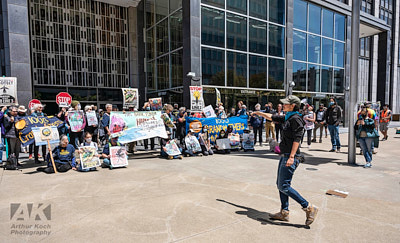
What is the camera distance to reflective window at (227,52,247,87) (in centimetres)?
1655

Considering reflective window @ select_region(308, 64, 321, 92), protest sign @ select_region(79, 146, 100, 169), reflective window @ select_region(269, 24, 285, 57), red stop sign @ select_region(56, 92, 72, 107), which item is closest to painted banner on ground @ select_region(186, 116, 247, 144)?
protest sign @ select_region(79, 146, 100, 169)

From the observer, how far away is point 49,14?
2353 cm

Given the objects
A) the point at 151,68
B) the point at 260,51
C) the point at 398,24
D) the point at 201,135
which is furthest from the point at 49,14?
the point at 398,24

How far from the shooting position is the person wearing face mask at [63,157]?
6.98m

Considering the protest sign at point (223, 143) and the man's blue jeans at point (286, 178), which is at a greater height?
the man's blue jeans at point (286, 178)

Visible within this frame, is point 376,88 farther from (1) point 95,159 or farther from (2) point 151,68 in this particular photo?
(1) point 95,159

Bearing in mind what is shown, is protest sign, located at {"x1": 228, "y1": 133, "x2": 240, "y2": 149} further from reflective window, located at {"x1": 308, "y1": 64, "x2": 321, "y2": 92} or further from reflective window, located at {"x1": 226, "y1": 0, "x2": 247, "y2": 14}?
reflective window, located at {"x1": 308, "y1": 64, "x2": 321, "y2": 92}

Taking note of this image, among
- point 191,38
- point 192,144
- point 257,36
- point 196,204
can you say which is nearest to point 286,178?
point 196,204

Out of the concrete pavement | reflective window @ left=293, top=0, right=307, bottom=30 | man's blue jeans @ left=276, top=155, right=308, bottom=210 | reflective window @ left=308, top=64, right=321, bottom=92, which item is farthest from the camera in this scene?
reflective window @ left=308, top=64, right=321, bottom=92

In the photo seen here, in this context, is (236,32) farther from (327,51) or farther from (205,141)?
(327,51)

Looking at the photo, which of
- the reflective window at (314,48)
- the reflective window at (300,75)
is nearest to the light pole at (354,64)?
the reflective window at (300,75)

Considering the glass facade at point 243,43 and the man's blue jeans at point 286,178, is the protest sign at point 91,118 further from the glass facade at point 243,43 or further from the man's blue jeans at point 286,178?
the man's blue jeans at point 286,178

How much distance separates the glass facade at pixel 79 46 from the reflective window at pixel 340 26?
21.1 meters

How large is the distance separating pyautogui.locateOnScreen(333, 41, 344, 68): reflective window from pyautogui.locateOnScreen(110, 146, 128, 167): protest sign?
23198mm
